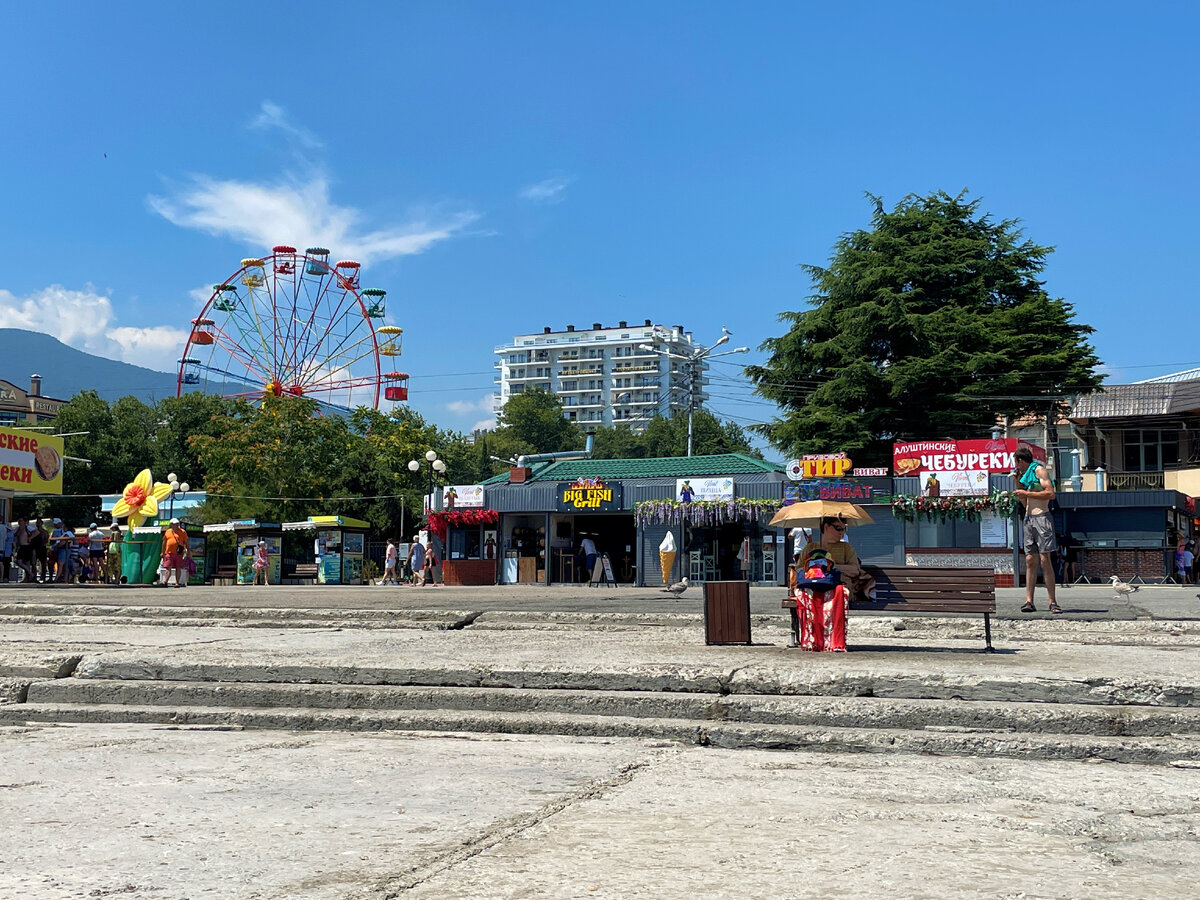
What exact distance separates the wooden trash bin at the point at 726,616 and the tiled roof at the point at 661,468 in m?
25.0

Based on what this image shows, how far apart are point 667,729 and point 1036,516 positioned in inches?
276

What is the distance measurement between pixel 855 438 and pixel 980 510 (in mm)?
12541

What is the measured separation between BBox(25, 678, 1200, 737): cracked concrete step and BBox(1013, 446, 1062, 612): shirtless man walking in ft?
18.5

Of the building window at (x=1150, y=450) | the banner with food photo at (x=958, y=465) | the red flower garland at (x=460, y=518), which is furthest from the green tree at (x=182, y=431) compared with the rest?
the building window at (x=1150, y=450)

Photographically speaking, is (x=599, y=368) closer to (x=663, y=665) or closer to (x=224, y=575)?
(x=224, y=575)

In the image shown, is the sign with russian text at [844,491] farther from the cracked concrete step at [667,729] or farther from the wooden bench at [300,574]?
the cracked concrete step at [667,729]

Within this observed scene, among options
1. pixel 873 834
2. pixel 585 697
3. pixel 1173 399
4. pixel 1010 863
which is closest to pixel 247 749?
pixel 585 697

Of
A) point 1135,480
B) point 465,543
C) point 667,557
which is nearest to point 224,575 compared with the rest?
point 465,543

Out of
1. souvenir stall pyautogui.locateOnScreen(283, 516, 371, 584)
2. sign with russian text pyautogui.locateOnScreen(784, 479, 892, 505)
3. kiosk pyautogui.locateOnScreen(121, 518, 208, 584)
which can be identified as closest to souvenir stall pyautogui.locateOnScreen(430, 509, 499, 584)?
souvenir stall pyautogui.locateOnScreen(283, 516, 371, 584)

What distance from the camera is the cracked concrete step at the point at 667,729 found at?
5.69m

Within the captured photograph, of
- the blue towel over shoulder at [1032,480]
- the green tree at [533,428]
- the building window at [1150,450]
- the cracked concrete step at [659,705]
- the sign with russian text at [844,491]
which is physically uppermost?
the green tree at [533,428]

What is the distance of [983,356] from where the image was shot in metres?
42.2

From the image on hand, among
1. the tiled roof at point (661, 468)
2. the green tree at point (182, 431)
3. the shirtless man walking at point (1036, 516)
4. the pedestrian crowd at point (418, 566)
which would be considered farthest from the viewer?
the green tree at point (182, 431)

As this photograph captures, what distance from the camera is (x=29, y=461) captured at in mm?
40219
